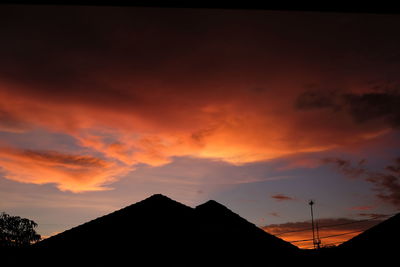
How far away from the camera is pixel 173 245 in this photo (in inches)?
541

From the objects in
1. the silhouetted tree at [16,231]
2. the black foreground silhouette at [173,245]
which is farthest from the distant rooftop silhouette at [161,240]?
the silhouetted tree at [16,231]

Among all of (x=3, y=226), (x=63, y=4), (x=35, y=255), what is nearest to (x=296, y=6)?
(x=63, y=4)

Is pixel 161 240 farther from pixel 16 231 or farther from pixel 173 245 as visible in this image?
pixel 16 231

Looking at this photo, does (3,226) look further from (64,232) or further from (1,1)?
(1,1)

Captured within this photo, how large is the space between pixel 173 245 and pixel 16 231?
4777cm

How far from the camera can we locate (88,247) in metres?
14.1

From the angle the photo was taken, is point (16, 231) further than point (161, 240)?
Yes

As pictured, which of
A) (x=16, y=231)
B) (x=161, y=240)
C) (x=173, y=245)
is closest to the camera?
(x=173, y=245)

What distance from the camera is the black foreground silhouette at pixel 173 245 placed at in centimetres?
1319

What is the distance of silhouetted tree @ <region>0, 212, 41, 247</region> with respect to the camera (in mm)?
50844

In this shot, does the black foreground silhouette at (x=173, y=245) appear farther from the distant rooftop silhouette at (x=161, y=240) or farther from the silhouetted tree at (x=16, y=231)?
the silhouetted tree at (x=16, y=231)

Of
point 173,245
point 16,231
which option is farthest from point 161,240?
point 16,231

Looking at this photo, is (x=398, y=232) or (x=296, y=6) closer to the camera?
(x=296, y=6)

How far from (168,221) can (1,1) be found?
14058 millimetres
